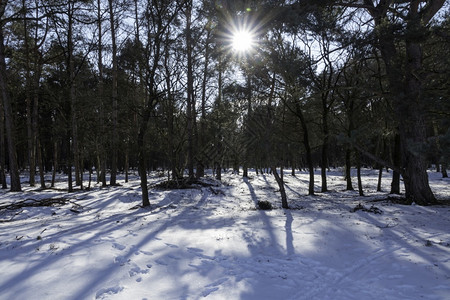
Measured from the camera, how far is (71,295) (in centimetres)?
334

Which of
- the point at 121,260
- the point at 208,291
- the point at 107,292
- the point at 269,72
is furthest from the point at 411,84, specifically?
the point at 107,292

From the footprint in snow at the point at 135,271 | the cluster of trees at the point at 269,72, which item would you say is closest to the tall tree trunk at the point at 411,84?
the cluster of trees at the point at 269,72

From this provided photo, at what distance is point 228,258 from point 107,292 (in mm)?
2161

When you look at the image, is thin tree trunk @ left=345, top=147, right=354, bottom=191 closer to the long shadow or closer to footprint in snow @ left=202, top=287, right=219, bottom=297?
the long shadow

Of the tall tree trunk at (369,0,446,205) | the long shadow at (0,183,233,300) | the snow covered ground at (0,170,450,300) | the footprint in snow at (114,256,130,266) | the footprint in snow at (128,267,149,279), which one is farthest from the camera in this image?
the tall tree trunk at (369,0,446,205)

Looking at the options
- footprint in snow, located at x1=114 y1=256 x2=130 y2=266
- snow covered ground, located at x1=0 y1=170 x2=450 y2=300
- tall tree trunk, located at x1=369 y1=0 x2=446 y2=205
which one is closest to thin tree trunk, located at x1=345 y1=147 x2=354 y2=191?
tall tree trunk, located at x1=369 y1=0 x2=446 y2=205

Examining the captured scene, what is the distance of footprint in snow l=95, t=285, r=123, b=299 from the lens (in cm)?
338

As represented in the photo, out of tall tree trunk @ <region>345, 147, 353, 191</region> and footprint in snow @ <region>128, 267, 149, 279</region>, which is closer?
footprint in snow @ <region>128, 267, 149, 279</region>

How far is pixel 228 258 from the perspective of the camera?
495 cm

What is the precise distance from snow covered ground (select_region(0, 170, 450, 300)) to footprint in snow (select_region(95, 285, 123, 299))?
1cm

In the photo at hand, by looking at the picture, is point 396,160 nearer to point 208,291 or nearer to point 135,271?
point 208,291

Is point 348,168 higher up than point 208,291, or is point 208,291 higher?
point 348,168

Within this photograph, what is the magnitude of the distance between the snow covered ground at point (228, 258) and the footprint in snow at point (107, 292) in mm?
13

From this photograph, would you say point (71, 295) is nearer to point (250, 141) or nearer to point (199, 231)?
point (199, 231)
